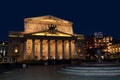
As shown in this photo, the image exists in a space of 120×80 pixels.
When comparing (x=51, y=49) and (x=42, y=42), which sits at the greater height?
(x=42, y=42)

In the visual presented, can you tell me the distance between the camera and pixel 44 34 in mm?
86125

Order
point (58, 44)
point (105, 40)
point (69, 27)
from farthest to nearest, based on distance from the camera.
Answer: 1. point (105, 40)
2. point (69, 27)
3. point (58, 44)

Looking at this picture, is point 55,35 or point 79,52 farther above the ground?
point 55,35

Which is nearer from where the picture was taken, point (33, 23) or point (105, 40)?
point (33, 23)

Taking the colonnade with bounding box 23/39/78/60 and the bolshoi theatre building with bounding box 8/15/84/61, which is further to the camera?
the bolshoi theatre building with bounding box 8/15/84/61

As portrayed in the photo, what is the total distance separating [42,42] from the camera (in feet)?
284

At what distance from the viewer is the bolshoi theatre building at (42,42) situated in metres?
83.9

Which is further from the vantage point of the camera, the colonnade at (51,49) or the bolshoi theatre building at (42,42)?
the bolshoi theatre building at (42,42)

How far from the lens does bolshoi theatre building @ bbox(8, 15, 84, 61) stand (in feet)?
275

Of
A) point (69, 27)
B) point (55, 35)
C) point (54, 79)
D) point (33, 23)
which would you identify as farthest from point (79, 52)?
point (54, 79)

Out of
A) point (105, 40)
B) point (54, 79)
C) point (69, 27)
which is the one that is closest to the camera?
point (54, 79)

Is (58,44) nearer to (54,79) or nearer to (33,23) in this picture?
(33,23)

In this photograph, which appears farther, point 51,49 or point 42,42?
point 51,49

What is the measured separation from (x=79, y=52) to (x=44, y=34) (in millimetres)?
25272
